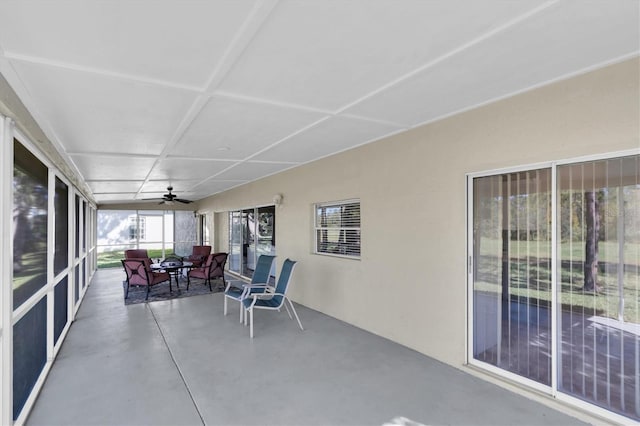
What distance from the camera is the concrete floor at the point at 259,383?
2.43 meters

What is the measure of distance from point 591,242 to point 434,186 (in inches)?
55.1

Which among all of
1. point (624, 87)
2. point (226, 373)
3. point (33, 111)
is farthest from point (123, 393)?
point (624, 87)

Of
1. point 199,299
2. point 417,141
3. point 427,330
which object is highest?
point 417,141

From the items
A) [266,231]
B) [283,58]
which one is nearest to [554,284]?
[283,58]

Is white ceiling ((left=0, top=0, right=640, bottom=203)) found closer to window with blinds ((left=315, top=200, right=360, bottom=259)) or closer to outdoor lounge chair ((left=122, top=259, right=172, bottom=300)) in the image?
window with blinds ((left=315, top=200, right=360, bottom=259))

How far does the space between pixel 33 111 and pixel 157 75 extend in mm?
1387

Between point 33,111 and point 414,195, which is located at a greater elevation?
point 33,111

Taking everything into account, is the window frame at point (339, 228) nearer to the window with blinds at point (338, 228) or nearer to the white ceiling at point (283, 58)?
the window with blinds at point (338, 228)

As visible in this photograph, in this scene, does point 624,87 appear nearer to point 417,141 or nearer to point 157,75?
point 417,141

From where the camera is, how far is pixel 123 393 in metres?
2.78

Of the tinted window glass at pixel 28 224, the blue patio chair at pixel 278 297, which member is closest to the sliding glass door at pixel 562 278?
the blue patio chair at pixel 278 297

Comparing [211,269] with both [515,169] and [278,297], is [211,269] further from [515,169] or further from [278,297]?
[515,169]

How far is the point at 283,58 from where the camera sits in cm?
193

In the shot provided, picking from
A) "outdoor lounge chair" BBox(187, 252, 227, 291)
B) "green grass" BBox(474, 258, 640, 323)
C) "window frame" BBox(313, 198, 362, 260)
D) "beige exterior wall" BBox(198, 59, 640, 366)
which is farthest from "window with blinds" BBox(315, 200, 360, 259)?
"outdoor lounge chair" BBox(187, 252, 227, 291)
